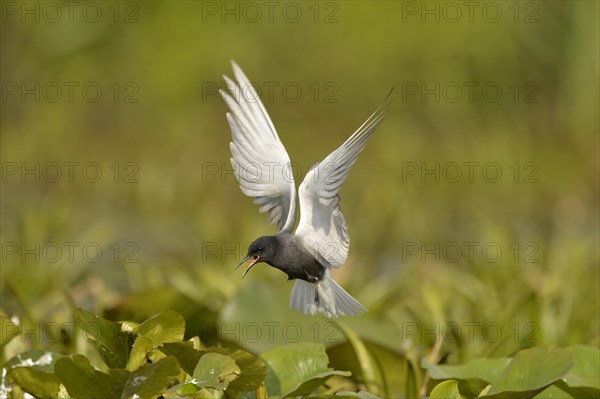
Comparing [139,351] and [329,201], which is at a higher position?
[329,201]

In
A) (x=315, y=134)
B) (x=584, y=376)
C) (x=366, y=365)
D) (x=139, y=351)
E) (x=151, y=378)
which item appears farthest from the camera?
(x=315, y=134)

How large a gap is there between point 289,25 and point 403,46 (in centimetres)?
86

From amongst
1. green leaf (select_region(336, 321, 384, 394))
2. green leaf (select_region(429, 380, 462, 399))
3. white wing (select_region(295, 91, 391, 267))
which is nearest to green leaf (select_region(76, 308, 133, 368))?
white wing (select_region(295, 91, 391, 267))

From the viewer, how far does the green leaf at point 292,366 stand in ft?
5.99

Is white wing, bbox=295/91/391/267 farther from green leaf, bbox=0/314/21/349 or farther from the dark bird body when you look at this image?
green leaf, bbox=0/314/21/349

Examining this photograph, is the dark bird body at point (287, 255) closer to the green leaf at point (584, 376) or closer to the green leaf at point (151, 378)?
the green leaf at point (151, 378)

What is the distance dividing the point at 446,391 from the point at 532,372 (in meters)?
0.14

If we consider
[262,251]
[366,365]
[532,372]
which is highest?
[262,251]

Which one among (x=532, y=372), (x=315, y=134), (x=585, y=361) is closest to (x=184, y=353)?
(x=532, y=372)

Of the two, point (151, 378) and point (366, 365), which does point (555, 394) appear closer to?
point (366, 365)

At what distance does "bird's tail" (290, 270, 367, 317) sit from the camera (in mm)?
1853

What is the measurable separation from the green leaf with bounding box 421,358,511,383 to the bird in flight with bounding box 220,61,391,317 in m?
0.19

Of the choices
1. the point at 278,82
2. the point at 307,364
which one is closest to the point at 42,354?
the point at 307,364

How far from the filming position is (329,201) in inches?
68.7
